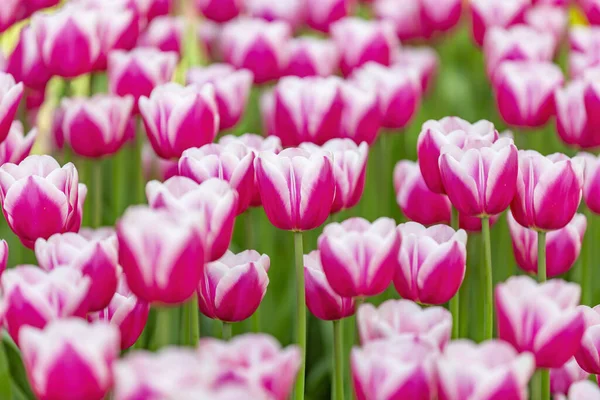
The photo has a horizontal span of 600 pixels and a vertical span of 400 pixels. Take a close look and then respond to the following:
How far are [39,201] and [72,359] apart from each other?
14.2 inches

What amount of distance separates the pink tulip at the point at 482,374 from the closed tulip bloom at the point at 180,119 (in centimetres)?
56

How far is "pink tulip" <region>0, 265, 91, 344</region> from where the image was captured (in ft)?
2.69

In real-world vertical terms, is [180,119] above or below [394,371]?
above

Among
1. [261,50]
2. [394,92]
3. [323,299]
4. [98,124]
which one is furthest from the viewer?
[261,50]

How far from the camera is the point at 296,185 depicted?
101 centimetres

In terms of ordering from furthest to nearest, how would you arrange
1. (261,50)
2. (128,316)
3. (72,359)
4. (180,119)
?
1. (261,50)
2. (180,119)
3. (128,316)
4. (72,359)

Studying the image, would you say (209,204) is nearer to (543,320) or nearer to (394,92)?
(543,320)

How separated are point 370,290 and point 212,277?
0.17 meters

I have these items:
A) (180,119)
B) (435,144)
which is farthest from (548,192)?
(180,119)

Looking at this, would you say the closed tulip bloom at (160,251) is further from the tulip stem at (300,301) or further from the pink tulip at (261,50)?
the pink tulip at (261,50)

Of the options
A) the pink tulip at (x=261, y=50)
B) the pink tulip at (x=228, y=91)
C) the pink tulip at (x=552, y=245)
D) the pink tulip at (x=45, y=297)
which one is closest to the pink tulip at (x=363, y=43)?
the pink tulip at (x=261, y=50)

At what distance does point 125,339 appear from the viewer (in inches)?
37.2

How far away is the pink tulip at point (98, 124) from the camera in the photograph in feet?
4.53

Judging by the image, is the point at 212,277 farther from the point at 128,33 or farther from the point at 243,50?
the point at 243,50
